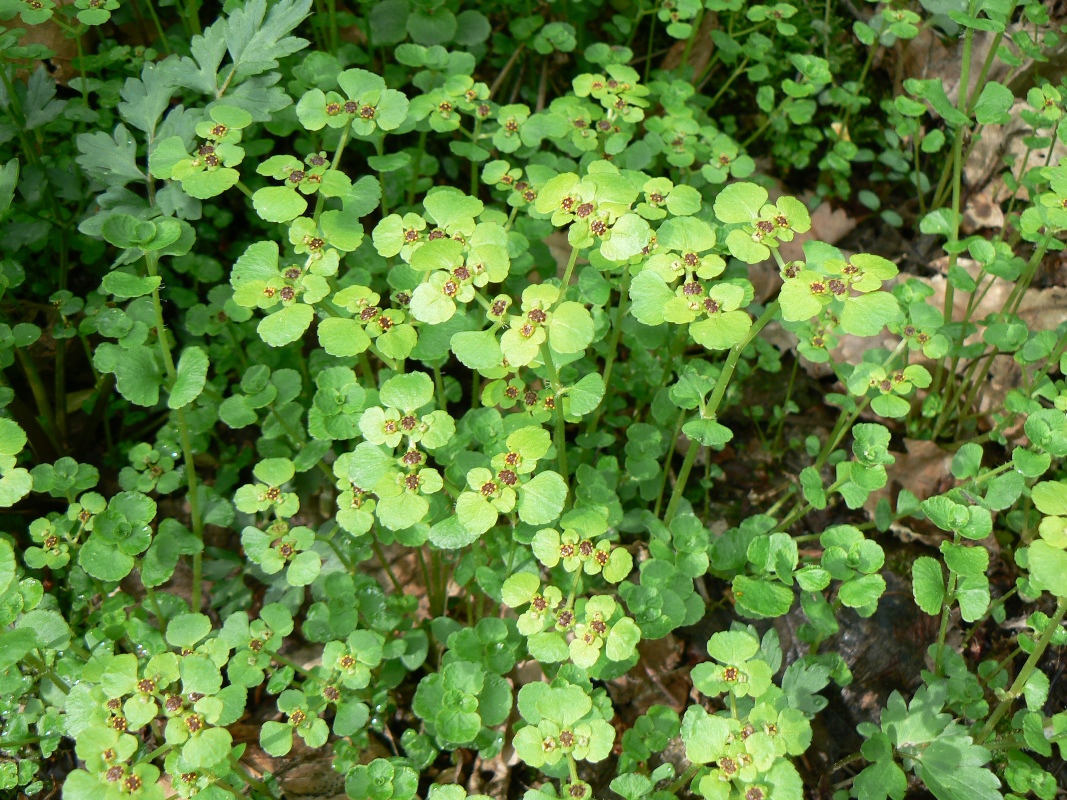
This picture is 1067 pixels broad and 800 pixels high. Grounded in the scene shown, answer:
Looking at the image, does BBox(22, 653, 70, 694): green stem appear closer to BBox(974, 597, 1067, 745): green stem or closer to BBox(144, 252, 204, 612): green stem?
BBox(144, 252, 204, 612): green stem

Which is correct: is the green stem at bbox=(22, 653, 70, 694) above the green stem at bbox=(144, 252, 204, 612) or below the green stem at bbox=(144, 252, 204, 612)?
below

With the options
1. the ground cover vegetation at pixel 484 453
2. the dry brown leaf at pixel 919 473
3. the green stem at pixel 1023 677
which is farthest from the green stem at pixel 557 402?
the dry brown leaf at pixel 919 473

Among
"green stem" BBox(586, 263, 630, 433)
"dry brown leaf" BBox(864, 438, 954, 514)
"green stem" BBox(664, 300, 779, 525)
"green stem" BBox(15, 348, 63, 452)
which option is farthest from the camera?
"dry brown leaf" BBox(864, 438, 954, 514)

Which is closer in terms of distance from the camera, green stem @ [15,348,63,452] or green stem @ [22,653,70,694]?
green stem @ [22,653,70,694]

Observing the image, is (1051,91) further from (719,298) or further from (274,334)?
(274,334)

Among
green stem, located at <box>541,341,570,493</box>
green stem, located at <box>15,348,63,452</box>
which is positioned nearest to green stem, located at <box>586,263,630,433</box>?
green stem, located at <box>541,341,570,493</box>

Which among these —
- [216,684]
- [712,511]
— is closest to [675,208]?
[712,511]

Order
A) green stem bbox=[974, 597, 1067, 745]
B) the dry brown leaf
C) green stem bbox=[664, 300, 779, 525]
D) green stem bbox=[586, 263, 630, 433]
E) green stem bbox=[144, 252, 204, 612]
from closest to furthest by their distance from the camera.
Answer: green stem bbox=[664, 300, 779, 525], green stem bbox=[974, 597, 1067, 745], green stem bbox=[144, 252, 204, 612], green stem bbox=[586, 263, 630, 433], the dry brown leaf

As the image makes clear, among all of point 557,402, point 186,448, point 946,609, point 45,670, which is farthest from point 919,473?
point 45,670

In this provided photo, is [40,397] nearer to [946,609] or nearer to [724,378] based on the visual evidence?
[724,378]
